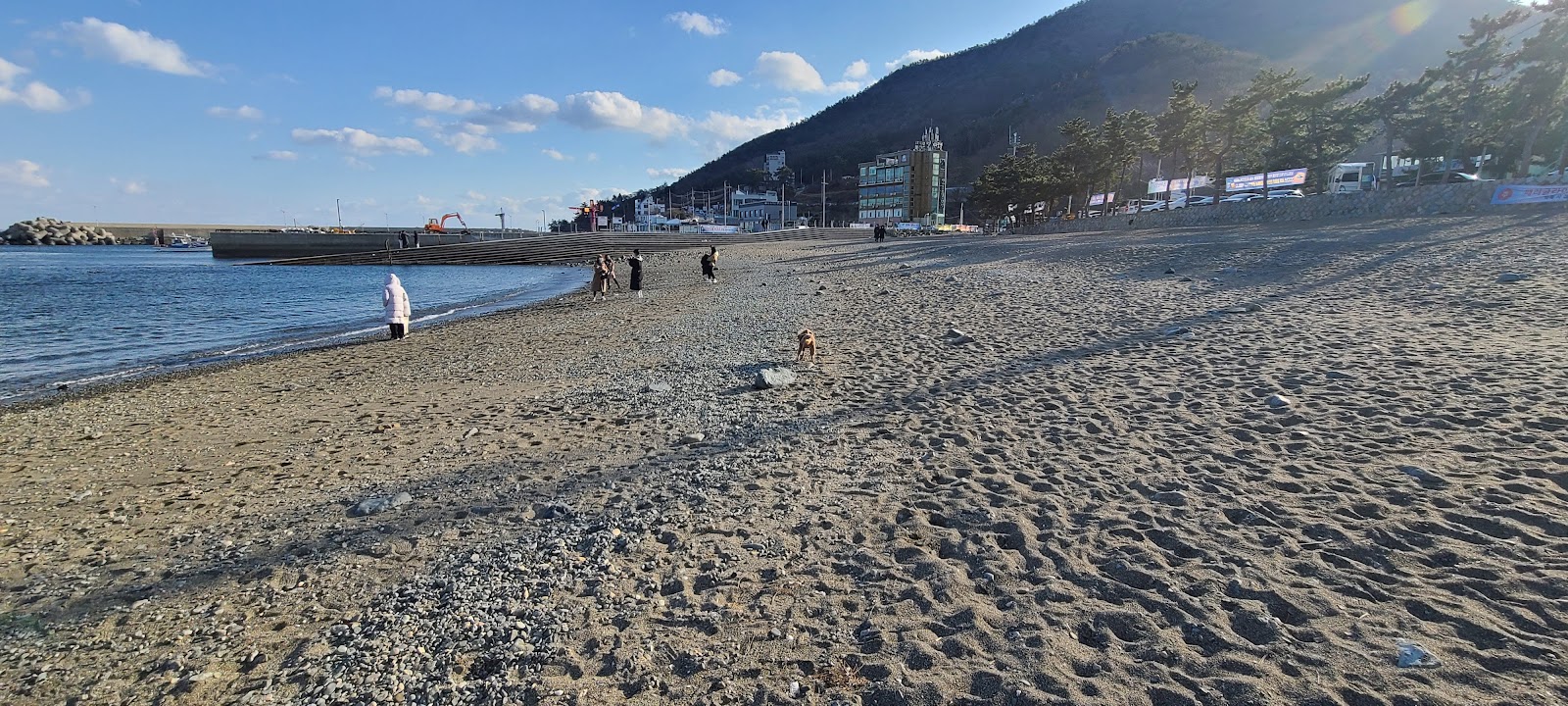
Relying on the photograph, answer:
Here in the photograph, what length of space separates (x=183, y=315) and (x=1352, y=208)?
50.6 metres

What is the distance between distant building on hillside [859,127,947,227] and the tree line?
57.6 metres

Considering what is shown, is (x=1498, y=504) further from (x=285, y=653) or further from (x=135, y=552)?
(x=135, y=552)

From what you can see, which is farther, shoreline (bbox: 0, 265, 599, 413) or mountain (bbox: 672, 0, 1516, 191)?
mountain (bbox: 672, 0, 1516, 191)

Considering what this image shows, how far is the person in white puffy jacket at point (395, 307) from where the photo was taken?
49.2ft

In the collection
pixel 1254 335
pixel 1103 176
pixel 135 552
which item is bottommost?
pixel 135 552

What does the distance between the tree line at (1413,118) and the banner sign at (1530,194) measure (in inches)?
220

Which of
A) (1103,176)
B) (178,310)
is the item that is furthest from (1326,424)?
(1103,176)

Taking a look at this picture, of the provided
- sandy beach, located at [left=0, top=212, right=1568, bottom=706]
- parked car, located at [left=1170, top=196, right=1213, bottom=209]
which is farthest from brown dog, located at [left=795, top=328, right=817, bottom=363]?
parked car, located at [left=1170, top=196, right=1213, bottom=209]

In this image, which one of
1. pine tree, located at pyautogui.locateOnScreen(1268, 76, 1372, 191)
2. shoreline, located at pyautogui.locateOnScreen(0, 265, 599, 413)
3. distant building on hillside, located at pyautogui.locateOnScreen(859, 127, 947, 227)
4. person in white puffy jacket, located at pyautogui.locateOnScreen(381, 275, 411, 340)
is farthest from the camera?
distant building on hillside, located at pyautogui.locateOnScreen(859, 127, 947, 227)

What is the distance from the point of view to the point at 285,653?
3.45 metres

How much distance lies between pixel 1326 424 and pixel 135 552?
1038cm

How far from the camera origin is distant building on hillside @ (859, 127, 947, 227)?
110 metres

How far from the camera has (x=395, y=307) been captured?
15.1 meters

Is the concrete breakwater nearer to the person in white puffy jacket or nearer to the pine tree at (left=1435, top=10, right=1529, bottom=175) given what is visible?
the person in white puffy jacket
